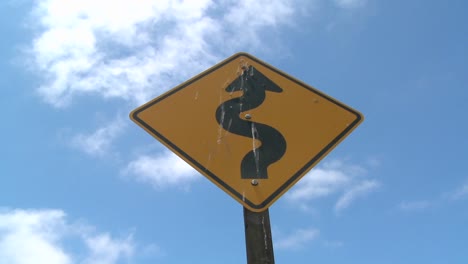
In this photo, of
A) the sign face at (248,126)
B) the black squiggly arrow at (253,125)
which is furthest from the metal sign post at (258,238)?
the black squiggly arrow at (253,125)

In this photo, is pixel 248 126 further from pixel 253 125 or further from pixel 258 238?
pixel 258 238

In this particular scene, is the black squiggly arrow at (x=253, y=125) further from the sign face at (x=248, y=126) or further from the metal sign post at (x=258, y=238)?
the metal sign post at (x=258, y=238)

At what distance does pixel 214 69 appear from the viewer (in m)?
2.64

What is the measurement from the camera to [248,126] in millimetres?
2279

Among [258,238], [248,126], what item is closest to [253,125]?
[248,126]

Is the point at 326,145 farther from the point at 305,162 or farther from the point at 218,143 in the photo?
the point at 218,143

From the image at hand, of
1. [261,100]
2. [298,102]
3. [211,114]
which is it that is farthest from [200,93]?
[298,102]

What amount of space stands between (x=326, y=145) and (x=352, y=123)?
29cm

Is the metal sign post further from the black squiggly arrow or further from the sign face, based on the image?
the black squiggly arrow

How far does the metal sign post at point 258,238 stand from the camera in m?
1.89

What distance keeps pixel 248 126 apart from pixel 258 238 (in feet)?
2.05

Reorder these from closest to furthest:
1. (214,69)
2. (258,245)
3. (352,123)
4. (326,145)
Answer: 1. (258,245)
2. (326,145)
3. (352,123)
4. (214,69)

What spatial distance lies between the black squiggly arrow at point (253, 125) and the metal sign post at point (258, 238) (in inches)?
7.6

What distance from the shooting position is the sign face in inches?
81.3
